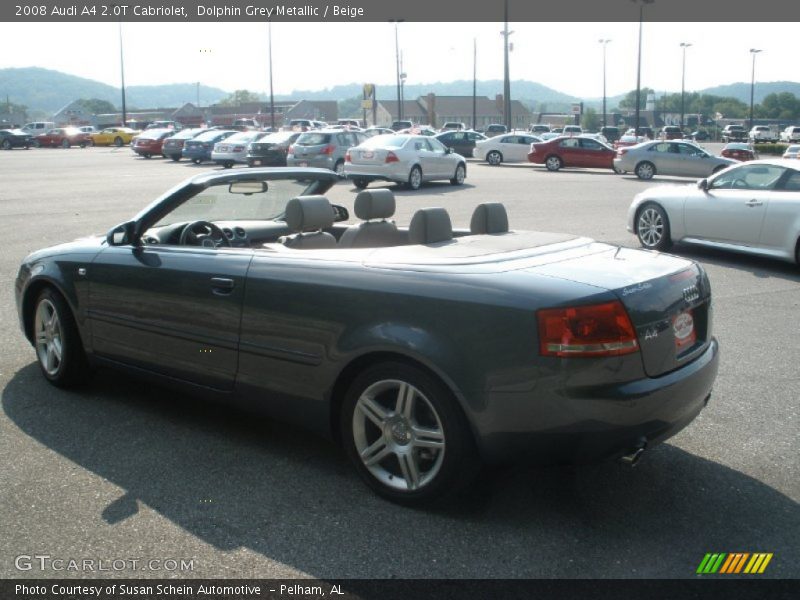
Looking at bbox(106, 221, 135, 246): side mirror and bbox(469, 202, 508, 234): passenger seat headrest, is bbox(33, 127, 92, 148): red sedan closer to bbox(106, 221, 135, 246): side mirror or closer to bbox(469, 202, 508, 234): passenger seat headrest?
bbox(106, 221, 135, 246): side mirror

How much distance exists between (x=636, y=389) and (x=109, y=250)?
10.8 ft

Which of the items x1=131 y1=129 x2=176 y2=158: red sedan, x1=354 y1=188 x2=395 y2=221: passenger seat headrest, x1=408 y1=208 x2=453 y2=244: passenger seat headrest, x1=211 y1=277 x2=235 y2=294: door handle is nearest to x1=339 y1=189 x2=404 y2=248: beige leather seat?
x1=354 y1=188 x2=395 y2=221: passenger seat headrest

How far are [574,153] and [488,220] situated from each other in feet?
101

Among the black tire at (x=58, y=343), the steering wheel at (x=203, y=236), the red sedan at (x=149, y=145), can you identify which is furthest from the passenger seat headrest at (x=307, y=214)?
the red sedan at (x=149, y=145)

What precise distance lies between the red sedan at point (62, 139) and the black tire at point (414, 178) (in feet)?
147

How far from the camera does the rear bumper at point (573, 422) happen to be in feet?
11.2

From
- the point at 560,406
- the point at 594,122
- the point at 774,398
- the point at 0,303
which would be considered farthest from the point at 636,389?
the point at 594,122

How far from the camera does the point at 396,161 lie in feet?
74.4

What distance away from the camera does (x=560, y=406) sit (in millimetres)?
3424

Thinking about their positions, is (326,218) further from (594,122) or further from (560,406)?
(594,122)
